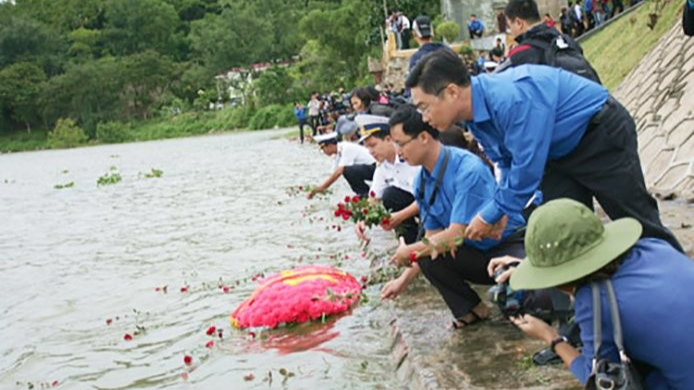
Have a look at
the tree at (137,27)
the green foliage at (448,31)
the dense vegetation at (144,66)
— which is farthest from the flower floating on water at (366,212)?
the tree at (137,27)

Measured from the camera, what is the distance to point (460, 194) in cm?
446

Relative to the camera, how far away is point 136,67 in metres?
80.3

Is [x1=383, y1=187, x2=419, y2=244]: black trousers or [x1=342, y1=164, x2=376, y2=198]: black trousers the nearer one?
[x1=383, y1=187, x2=419, y2=244]: black trousers

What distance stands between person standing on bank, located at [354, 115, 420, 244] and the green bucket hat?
10.6 ft

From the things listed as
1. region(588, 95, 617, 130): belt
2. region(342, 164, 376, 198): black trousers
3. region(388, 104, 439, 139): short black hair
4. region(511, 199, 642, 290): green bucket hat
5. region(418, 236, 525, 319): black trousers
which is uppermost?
region(588, 95, 617, 130): belt

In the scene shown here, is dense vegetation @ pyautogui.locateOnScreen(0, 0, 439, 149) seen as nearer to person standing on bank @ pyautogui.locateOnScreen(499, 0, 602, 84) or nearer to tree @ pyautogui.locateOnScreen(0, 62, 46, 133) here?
tree @ pyautogui.locateOnScreen(0, 62, 46, 133)

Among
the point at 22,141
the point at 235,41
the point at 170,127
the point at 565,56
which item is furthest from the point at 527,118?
the point at 22,141

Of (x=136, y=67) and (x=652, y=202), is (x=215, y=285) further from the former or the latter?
(x=136, y=67)

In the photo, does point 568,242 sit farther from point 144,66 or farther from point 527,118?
point 144,66

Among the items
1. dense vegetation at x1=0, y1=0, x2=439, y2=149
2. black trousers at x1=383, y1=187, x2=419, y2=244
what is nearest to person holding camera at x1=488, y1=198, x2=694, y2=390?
black trousers at x1=383, y1=187, x2=419, y2=244

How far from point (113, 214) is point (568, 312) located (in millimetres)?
13542

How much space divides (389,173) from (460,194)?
6.89 feet

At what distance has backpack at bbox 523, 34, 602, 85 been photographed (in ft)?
15.9

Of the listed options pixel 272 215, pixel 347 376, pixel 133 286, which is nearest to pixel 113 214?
pixel 272 215
